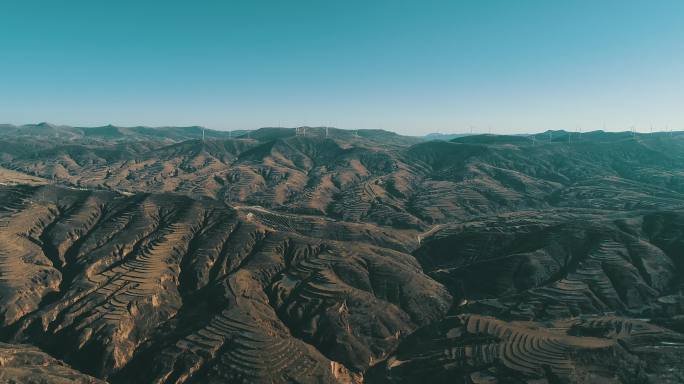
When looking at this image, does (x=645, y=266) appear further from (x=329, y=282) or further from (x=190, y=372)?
(x=190, y=372)

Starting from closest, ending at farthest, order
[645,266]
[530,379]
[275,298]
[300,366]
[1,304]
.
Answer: [530,379], [300,366], [1,304], [275,298], [645,266]

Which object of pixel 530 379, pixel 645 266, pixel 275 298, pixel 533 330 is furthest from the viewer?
pixel 645 266

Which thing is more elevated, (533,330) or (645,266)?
(645,266)

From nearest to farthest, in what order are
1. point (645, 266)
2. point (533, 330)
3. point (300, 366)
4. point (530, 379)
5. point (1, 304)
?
point (530, 379), point (300, 366), point (533, 330), point (1, 304), point (645, 266)

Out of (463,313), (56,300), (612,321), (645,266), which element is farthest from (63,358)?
(645,266)

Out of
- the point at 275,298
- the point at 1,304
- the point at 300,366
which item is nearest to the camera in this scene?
the point at 300,366

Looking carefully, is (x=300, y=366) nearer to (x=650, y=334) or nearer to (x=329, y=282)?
(x=329, y=282)

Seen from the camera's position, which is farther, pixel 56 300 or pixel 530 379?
pixel 56 300

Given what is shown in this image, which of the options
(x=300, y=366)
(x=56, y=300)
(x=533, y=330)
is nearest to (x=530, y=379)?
(x=533, y=330)

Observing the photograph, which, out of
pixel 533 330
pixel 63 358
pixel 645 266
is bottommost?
pixel 63 358
